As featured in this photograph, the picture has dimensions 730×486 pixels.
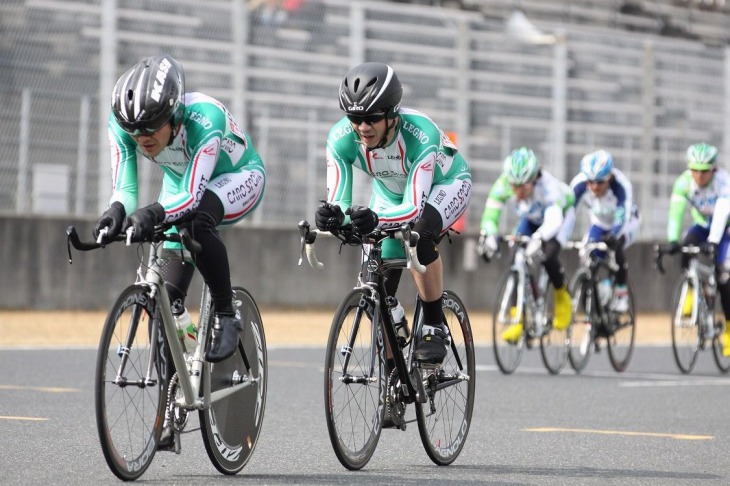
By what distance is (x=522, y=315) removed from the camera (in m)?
13.6

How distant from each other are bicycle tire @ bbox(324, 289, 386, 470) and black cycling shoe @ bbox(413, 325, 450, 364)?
13.4 inches

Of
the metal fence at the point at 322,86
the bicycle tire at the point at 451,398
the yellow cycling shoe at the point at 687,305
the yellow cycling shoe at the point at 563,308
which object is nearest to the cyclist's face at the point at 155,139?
the bicycle tire at the point at 451,398

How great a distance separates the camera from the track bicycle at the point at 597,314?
14.4 meters

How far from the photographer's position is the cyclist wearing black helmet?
278 inches

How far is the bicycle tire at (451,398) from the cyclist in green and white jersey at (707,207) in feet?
22.0

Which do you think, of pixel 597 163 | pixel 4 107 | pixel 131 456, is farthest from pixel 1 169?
pixel 131 456

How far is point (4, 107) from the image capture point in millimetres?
18234

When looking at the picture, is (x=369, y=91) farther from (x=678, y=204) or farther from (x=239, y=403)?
(x=678, y=204)

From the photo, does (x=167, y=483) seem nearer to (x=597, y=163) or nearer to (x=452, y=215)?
(x=452, y=215)

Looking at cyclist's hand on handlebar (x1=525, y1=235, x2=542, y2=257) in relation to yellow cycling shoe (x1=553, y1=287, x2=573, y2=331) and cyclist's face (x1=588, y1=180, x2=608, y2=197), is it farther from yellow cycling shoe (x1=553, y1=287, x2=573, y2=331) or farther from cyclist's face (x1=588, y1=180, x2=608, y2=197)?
cyclist's face (x1=588, y1=180, x2=608, y2=197)

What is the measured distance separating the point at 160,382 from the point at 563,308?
8334 mm

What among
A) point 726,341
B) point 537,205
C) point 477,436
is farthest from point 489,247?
point 477,436

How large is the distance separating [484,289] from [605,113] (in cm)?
327

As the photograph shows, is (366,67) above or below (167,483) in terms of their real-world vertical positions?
above
